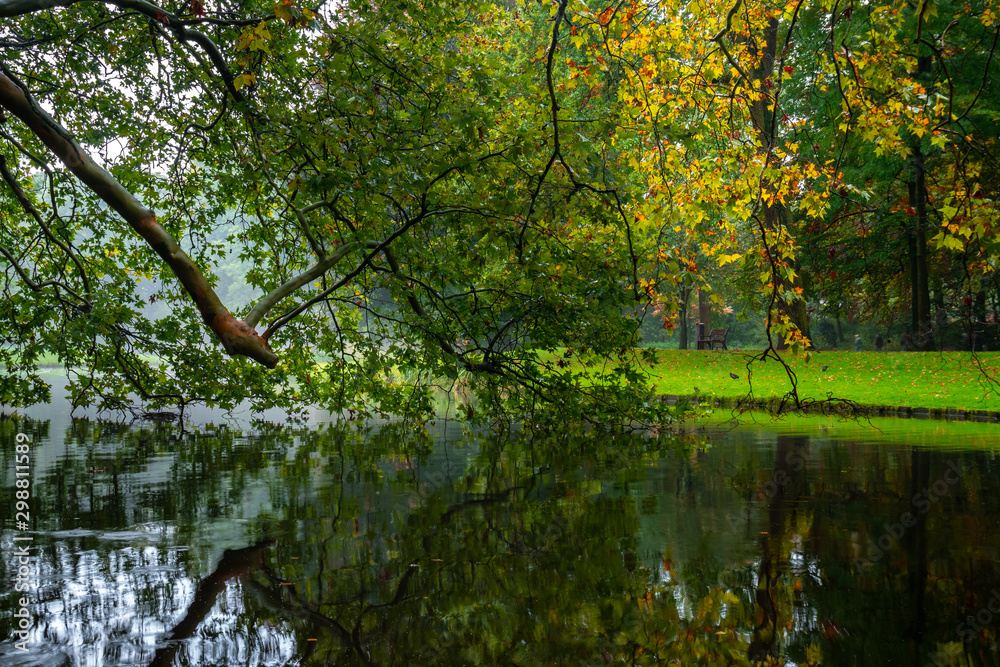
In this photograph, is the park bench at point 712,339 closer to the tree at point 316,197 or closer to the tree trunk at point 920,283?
the tree trunk at point 920,283

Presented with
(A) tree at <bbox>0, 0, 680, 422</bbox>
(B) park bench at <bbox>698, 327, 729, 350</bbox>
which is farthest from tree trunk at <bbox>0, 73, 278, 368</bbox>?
(B) park bench at <bbox>698, 327, 729, 350</bbox>

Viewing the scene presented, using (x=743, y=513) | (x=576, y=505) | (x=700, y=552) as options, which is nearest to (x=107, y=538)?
(x=576, y=505)

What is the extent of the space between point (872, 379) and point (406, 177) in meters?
17.9

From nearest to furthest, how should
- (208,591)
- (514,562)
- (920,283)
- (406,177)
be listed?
(208,591), (514,562), (406,177), (920,283)

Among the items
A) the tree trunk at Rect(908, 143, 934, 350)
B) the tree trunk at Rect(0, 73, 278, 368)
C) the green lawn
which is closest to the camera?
the tree trunk at Rect(0, 73, 278, 368)

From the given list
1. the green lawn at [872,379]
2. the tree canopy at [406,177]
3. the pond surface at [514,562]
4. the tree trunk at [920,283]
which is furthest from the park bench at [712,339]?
the pond surface at [514,562]

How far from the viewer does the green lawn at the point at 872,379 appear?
18375 mm

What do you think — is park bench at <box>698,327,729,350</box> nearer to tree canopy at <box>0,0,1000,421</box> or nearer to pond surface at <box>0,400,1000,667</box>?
tree canopy at <box>0,0,1000,421</box>

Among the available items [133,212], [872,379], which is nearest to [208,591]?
[133,212]

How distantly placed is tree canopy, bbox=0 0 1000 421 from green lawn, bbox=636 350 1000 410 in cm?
651

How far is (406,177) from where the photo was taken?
31.2ft

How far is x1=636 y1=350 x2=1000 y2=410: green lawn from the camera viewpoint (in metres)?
18.4

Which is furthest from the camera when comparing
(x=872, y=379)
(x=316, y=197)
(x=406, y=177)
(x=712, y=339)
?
(x=712, y=339)

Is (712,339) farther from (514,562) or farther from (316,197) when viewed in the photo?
(514,562)
